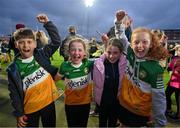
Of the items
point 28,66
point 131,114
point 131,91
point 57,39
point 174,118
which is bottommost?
point 174,118

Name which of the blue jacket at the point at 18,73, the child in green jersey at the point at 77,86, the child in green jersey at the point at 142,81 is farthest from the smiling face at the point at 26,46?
the child in green jersey at the point at 142,81

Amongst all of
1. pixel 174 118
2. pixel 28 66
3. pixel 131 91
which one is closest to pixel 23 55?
pixel 28 66

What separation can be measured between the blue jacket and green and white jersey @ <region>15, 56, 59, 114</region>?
65 mm

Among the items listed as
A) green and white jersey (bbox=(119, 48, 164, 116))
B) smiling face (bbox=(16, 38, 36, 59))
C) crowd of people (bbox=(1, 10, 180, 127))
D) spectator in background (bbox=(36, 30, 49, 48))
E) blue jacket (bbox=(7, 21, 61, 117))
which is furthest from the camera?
spectator in background (bbox=(36, 30, 49, 48))

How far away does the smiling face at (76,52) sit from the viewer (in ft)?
17.9

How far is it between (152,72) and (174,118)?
16.6ft

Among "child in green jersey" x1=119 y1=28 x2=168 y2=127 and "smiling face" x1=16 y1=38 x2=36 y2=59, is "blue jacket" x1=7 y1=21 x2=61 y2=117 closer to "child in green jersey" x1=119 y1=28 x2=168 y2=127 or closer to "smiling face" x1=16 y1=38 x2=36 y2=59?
"smiling face" x1=16 y1=38 x2=36 y2=59

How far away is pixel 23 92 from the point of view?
5012 mm

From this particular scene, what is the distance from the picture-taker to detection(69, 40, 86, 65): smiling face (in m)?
5.47

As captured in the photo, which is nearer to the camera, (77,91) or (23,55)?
(23,55)

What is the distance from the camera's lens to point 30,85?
197 inches

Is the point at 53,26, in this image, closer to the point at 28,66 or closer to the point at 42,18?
the point at 42,18

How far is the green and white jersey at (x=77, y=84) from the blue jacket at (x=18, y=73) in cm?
22

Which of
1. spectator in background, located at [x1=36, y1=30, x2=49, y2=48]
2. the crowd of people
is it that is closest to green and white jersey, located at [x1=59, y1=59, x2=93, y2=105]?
the crowd of people
